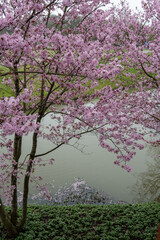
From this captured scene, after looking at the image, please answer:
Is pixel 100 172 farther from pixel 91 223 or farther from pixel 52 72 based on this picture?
pixel 52 72

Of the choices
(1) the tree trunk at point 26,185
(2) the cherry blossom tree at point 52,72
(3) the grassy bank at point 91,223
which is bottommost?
(3) the grassy bank at point 91,223

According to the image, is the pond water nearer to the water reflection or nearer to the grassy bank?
the water reflection

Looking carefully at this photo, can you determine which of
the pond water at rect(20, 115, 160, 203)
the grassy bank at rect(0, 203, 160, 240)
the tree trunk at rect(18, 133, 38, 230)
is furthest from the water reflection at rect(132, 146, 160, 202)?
the tree trunk at rect(18, 133, 38, 230)

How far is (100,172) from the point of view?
11.5 metres

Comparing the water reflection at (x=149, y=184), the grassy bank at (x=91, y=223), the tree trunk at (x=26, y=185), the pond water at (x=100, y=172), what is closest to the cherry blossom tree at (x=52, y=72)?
the tree trunk at (x=26, y=185)

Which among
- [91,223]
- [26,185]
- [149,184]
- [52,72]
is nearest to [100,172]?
[149,184]

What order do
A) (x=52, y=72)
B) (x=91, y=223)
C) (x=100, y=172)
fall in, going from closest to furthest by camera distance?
(x=52, y=72), (x=91, y=223), (x=100, y=172)

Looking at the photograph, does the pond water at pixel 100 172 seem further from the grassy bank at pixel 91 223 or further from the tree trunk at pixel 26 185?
the tree trunk at pixel 26 185

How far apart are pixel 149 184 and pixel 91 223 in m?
5.29

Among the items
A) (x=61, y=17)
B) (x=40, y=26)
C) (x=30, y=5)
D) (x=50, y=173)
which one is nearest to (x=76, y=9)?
(x=61, y=17)

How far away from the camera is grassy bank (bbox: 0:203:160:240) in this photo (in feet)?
19.2

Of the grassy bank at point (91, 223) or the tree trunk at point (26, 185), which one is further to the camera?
the grassy bank at point (91, 223)

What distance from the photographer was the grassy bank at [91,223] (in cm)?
586

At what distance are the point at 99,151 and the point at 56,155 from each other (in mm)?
2660
